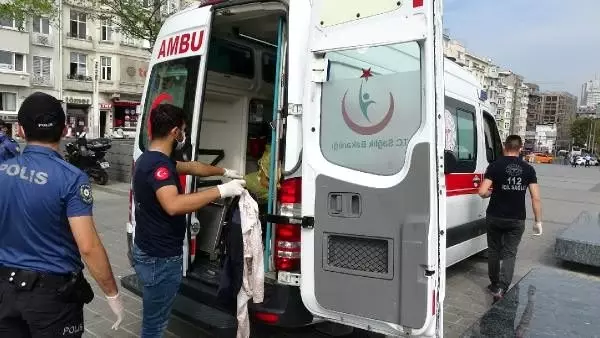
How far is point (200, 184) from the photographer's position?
4.46 meters

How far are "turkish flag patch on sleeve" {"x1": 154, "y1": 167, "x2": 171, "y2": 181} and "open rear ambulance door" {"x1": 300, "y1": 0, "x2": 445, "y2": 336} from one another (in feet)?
2.65

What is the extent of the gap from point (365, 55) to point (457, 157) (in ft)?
9.67

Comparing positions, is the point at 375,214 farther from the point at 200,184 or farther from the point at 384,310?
the point at 200,184

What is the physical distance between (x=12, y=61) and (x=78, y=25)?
5829 mm

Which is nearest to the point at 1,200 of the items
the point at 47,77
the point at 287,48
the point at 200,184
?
the point at 287,48

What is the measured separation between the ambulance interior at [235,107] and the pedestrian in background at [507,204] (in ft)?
8.29

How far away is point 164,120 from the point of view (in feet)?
8.98

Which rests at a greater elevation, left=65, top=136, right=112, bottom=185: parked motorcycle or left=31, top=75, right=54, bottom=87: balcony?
left=31, top=75, right=54, bottom=87: balcony

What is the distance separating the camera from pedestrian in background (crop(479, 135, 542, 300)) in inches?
197

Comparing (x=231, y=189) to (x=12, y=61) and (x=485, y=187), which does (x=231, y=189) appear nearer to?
(x=485, y=187)

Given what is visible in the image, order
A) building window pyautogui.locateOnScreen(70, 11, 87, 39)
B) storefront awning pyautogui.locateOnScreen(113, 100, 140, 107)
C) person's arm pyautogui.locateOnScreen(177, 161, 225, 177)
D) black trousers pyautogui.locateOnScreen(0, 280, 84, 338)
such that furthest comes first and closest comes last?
storefront awning pyautogui.locateOnScreen(113, 100, 140, 107), building window pyautogui.locateOnScreen(70, 11, 87, 39), person's arm pyautogui.locateOnScreen(177, 161, 225, 177), black trousers pyautogui.locateOnScreen(0, 280, 84, 338)

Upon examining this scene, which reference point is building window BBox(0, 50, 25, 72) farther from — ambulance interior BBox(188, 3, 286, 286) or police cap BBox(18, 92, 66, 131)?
A: police cap BBox(18, 92, 66, 131)

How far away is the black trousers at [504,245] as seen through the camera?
16.4 ft

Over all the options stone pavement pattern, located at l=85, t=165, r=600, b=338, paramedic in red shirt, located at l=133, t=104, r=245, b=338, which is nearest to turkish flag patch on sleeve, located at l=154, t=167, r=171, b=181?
paramedic in red shirt, located at l=133, t=104, r=245, b=338
